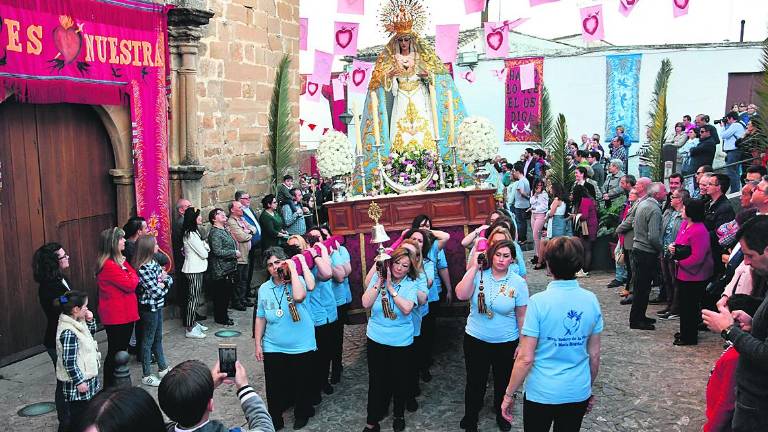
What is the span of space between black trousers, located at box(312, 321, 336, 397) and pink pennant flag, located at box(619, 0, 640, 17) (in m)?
7.14

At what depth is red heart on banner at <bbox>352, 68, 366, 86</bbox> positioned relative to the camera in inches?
712

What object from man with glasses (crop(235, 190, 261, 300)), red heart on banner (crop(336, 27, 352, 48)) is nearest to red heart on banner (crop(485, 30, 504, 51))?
red heart on banner (crop(336, 27, 352, 48))

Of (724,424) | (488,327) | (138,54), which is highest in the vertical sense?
(138,54)

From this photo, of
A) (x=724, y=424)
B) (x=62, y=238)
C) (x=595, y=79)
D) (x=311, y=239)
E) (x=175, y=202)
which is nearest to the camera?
(x=724, y=424)

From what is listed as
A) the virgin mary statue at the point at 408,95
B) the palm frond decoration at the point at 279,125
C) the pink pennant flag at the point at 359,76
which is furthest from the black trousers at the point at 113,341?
the pink pennant flag at the point at 359,76

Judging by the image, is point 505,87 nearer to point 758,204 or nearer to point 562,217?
point 562,217

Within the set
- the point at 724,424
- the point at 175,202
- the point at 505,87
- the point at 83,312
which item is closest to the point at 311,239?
the point at 83,312

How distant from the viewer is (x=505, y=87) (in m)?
23.3

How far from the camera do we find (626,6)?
1047cm

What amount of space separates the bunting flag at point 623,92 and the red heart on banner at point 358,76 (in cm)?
855

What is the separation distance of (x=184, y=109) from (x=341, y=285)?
406cm

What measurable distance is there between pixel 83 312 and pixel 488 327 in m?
3.19

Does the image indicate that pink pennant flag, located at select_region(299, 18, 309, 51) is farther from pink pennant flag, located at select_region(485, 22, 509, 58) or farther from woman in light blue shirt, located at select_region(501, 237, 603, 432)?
woman in light blue shirt, located at select_region(501, 237, 603, 432)

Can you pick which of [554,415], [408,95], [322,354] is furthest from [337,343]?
[408,95]
